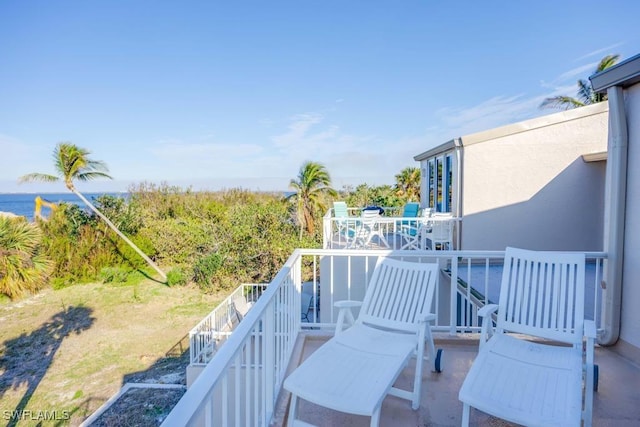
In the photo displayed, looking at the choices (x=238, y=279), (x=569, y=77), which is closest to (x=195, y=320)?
(x=238, y=279)

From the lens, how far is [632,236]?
10.6ft

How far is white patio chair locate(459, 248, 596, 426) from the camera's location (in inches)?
76.8

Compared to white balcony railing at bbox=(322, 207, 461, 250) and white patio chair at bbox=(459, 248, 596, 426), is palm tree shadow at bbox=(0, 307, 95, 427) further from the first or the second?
white patio chair at bbox=(459, 248, 596, 426)

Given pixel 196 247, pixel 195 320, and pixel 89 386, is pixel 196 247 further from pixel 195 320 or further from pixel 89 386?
pixel 89 386

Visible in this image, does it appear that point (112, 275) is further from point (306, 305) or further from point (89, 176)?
point (306, 305)

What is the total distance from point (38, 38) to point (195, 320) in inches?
423

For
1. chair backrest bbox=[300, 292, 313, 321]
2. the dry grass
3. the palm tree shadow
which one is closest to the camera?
the dry grass

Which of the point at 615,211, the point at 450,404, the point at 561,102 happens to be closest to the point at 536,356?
the point at 450,404

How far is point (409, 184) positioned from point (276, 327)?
17.8 m

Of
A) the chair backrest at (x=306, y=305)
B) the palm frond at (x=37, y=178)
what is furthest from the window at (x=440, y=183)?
the palm frond at (x=37, y=178)

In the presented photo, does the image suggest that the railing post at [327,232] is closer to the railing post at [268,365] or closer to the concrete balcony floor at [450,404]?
the concrete balcony floor at [450,404]

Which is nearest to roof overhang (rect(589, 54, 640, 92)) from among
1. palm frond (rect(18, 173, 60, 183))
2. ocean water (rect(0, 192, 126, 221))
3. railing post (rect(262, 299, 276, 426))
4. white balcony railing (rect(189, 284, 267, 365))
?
railing post (rect(262, 299, 276, 426))

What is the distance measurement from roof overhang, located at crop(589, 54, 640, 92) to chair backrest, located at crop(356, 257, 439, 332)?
91.7 inches

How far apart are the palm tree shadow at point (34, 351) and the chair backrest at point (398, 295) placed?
794 cm
